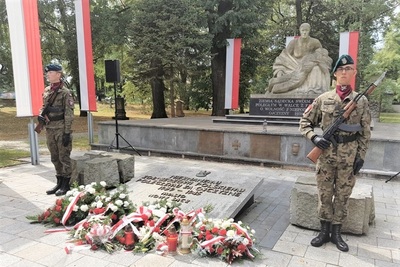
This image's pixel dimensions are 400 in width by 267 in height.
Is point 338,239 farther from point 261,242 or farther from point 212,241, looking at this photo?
point 212,241

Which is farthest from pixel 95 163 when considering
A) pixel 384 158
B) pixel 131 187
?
pixel 384 158

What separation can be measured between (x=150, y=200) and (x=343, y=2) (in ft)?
60.0

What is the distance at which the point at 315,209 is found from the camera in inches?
143

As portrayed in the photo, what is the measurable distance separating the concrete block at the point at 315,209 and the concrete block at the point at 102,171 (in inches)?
112

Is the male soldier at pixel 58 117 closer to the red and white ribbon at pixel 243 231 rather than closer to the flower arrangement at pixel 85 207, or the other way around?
the flower arrangement at pixel 85 207

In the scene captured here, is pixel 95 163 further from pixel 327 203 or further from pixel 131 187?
pixel 327 203

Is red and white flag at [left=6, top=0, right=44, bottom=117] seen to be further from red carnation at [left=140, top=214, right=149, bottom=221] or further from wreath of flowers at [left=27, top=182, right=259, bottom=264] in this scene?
red carnation at [left=140, top=214, right=149, bottom=221]

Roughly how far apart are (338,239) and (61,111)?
430 cm

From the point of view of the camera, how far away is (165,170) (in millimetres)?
4934

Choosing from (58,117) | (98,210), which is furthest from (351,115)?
(58,117)

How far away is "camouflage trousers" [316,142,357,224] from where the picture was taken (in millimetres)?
3168

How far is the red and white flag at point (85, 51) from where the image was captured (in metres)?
8.64

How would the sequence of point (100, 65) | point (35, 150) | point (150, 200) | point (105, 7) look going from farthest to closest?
point (100, 65) < point (105, 7) < point (35, 150) < point (150, 200)

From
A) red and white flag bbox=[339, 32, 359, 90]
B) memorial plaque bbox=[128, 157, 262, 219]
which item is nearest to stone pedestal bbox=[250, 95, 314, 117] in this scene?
red and white flag bbox=[339, 32, 359, 90]
